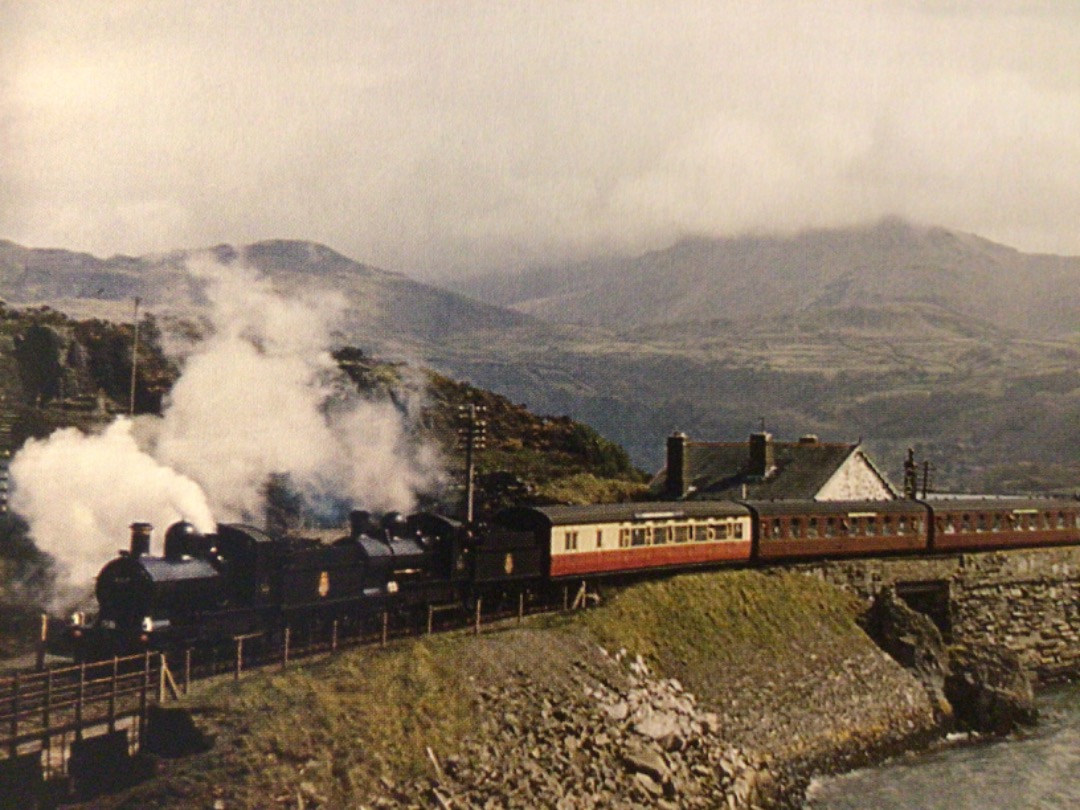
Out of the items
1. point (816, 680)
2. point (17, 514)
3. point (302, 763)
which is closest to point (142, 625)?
point (302, 763)

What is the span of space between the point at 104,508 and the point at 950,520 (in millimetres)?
37419

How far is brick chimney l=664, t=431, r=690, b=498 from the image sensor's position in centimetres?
6444

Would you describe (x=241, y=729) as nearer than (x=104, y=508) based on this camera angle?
Yes

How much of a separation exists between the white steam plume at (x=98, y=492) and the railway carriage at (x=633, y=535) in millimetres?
11592

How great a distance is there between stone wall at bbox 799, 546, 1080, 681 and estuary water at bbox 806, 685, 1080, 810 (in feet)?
32.4

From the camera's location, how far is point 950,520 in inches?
2191

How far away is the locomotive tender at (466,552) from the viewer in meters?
30.0

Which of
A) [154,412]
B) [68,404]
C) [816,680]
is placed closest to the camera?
[816,680]

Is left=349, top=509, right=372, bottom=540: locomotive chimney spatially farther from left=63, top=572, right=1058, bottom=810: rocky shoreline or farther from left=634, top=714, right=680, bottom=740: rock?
left=634, top=714, right=680, bottom=740: rock

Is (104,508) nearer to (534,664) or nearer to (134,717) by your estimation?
(134,717)

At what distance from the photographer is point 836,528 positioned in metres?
51.6

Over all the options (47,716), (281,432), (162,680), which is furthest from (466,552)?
(281,432)

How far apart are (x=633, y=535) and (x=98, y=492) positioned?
18.8 meters

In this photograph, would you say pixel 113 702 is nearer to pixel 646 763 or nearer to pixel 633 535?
pixel 646 763
